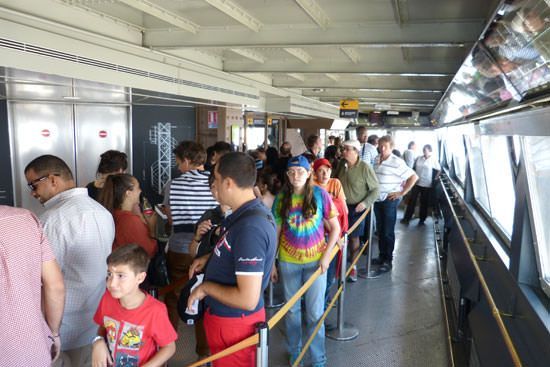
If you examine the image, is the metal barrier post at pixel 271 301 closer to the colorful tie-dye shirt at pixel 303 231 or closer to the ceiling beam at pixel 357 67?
the colorful tie-dye shirt at pixel 303 231

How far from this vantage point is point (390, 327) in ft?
14.6

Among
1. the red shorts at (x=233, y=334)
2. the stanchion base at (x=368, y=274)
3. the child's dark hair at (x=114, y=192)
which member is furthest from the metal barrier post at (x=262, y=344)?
the stanchion base at (x=368, y=274)

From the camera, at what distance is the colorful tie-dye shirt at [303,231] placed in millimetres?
3326

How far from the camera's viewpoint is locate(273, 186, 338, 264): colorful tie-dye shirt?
333cm

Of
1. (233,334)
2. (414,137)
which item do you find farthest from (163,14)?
(414,137)

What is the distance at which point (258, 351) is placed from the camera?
82.9 inches

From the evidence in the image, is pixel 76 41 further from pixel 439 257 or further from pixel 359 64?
pixel 439 257

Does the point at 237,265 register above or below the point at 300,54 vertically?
below

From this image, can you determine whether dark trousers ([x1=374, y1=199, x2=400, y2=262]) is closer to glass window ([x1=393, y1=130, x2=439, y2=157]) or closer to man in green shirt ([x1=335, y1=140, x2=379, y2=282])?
man in green shirt ([x1=335, y1=140, x2=379, y2=282])

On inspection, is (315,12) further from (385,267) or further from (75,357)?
(385,267)

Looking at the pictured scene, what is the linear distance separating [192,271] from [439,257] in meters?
5.63

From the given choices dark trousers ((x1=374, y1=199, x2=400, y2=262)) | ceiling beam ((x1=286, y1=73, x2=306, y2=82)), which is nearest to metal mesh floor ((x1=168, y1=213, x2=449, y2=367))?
dark trousers ((x1=374, y1=199, x2=400, y2=262))

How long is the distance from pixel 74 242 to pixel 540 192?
2.97 m

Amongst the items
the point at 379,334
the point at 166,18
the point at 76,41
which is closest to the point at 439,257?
the point at 379,334
